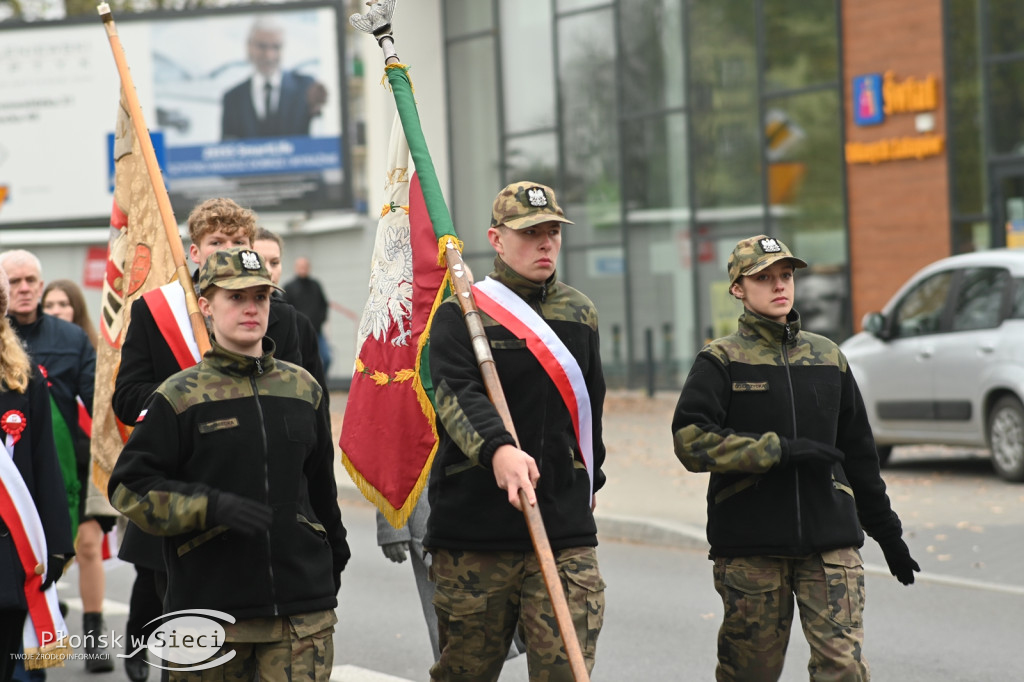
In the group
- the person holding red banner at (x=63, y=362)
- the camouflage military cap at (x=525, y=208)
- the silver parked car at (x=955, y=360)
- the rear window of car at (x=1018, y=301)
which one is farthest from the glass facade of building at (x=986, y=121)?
the camouflage military cap at (x=525, y=208)

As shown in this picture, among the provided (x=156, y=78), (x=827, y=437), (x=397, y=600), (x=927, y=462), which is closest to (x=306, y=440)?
(x=827, y=437)

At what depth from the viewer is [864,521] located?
495 centimetres

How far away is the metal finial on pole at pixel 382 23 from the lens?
17.2 feet

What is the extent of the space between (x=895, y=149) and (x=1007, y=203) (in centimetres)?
176

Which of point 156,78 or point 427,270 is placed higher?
point 156,78

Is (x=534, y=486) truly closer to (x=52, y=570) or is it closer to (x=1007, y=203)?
(x=52, y=570)

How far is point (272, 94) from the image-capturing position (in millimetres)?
A: 25156

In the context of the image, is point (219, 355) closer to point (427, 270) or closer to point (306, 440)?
point (306, 440)

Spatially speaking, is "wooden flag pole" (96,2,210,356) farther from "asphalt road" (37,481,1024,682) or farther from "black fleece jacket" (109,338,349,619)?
"asphalt road" (37,481,1024,682)

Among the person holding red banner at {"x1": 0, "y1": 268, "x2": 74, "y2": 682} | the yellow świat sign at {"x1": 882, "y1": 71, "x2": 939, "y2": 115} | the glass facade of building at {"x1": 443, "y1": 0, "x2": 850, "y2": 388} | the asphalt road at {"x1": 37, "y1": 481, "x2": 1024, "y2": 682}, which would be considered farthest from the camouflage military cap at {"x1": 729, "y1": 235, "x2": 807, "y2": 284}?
the glass facade of building at {"x1": 443, "y1": 0, "x2": 850, "y2": 388}

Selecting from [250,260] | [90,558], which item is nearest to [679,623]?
[90,558]

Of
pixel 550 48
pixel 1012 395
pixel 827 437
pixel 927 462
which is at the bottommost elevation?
pixel 927 462

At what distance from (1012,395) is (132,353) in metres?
8.49

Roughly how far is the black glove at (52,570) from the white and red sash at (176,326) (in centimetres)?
91
